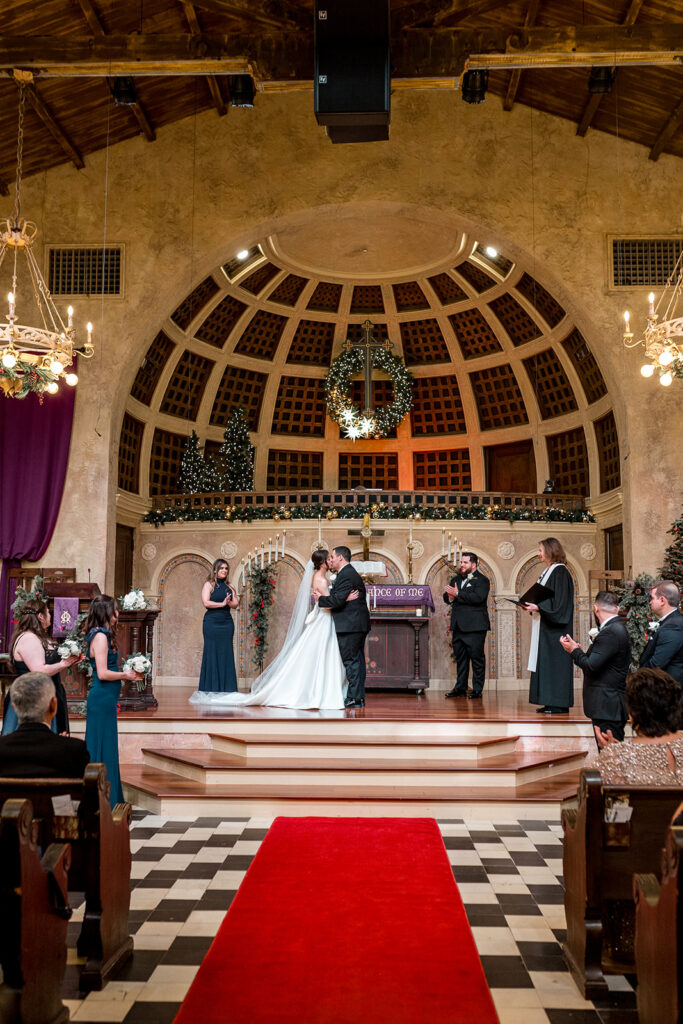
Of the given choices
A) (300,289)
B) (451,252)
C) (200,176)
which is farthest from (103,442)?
(451,252)

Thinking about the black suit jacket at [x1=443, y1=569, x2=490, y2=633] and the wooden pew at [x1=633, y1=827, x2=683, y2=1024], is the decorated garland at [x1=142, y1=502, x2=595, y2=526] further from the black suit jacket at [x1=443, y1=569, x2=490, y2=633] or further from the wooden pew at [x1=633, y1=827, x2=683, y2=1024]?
the wooden pew at [x1=633, y1=827, x2=683, y2=1024]

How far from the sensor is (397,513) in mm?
13703

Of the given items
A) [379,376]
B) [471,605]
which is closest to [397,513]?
[471,605]

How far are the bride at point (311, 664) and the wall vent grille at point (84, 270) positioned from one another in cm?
595

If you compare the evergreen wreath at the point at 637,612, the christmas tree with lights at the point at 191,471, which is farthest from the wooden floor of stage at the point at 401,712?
the christmas tree with lights at the point at 191,471

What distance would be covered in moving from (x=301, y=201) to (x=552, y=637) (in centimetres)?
753

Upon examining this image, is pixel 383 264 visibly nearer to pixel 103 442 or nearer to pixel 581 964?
pixel 103 442

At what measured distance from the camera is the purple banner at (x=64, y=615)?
969 cm

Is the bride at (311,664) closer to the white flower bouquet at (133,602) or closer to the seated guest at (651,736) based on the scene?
the white flower bouquet at (133,602)

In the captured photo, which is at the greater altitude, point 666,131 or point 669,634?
point 666,131

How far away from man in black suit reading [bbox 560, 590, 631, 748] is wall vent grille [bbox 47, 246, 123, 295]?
9.38m

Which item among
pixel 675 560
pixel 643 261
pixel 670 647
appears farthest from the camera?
pixel 643 261

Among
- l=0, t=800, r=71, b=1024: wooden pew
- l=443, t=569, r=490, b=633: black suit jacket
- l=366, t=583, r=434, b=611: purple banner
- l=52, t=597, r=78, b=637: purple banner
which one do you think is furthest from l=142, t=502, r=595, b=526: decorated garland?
l=0, t=800, r=71, b=1024: wooden pew

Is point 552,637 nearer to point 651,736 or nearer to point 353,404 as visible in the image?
point 651,736
